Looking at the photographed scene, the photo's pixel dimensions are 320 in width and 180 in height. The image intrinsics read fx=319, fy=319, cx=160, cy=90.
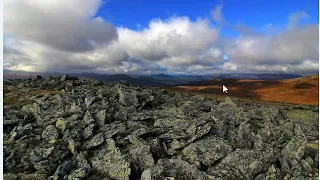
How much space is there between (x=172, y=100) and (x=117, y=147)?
25329 mm

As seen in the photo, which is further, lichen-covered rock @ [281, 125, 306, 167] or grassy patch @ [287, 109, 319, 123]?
grassy patch @ [287, 109, 319, 123]

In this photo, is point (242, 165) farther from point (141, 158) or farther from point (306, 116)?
point (306, 116)

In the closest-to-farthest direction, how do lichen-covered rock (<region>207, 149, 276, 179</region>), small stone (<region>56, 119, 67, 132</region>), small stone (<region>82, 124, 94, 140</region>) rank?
1. lichen-covered rock (<region>207, 149, 276, 179</region>)
2. small stone (<region>82, 124, 94, 140</region>)
3. small stone (<region>56, 119, 67, 132</region>)

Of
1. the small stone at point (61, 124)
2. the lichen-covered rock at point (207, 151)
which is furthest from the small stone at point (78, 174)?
the lichen-covered rock at point (207, 151)

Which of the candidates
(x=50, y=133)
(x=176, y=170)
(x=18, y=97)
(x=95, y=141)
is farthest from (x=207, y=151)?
(x=18, y=97)

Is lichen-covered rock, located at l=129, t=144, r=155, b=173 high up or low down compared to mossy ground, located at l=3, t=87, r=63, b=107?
down

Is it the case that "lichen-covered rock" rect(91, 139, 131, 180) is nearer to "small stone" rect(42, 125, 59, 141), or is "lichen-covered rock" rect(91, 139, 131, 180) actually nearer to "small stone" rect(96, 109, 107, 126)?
"small stone" rect(42, 125, 59, 141)

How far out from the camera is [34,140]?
32344 mm

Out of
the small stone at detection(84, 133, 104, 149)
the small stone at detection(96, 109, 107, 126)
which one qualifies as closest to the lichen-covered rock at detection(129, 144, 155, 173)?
the small stone at detection(84, 133, 104, 149)

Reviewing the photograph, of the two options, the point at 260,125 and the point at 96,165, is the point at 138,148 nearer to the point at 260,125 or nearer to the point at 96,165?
the point at 96,165

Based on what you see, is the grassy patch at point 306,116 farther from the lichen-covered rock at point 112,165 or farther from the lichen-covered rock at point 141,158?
the lichen-covered rock at point 112,165

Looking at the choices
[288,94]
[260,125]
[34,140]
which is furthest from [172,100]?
[288,94]

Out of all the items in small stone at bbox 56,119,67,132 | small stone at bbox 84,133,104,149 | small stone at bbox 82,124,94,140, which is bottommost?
small stone at bbox 84,133,104,149

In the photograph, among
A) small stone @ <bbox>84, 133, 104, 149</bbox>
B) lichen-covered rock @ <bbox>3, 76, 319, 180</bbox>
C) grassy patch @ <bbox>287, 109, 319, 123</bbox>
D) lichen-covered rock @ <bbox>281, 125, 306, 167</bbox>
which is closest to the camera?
lichen-covered rock @ <bbox>3, 76, 319, 180</bbox>
